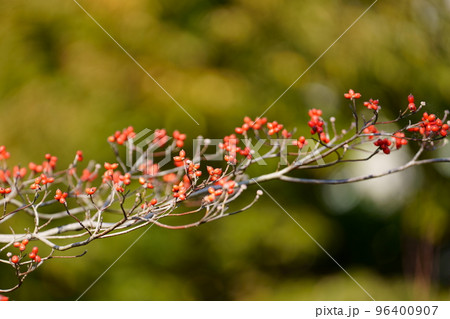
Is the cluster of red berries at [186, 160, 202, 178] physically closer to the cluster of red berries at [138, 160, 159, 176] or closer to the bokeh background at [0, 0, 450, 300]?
the cluster of red berries at [138, 160, 159, 176]

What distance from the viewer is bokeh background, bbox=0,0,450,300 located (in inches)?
150

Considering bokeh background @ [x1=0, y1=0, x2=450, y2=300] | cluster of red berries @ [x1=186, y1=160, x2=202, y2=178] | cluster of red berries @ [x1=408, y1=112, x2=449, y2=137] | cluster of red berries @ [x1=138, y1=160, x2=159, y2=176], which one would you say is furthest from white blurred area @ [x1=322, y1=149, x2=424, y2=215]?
cluster of red berries @ [x1=186, y1=160, x2=202, y2=178]

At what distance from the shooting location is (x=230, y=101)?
152 inches

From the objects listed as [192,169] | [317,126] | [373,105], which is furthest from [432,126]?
[192,169]

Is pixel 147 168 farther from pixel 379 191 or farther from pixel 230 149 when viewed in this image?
pixel 379 191

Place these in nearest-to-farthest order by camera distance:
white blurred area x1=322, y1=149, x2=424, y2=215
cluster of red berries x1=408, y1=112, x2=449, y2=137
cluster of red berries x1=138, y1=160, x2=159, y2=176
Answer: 1. cluster of red berries x1=408, y1=112, x2=449, y2=137
2. cluster of red berries x1=138, y1=160, x2=159, y2=176
3. white blurred area x1=322, y1=149, x2=424, y2=215

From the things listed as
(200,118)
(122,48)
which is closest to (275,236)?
(200,118)

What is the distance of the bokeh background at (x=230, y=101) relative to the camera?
12.5 feet

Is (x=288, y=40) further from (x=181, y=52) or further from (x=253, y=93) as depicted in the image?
(x=181, y=52)

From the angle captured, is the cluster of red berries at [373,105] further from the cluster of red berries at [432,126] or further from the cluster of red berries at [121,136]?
the cluster of red berries at [121,136]

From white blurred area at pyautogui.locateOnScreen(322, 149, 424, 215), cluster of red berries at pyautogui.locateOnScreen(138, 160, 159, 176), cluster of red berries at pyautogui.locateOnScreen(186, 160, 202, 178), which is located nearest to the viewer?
cluster of red berries at pyautogui.locateOnScreen(186, 160, 202, 178)

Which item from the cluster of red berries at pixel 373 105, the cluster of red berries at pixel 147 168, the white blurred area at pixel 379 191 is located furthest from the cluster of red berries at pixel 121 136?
the white blurred area at pixel 379 191

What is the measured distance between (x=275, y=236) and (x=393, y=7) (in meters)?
2.52
